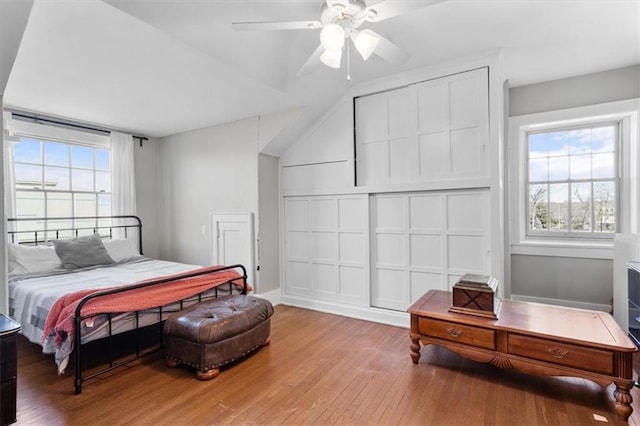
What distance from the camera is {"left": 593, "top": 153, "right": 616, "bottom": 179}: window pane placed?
346cm

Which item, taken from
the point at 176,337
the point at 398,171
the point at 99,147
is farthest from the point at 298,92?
the point at 99,147

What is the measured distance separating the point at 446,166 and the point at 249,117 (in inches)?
101

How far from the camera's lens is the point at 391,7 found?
1644 millimetres

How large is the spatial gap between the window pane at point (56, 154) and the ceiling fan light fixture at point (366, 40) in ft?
13.8

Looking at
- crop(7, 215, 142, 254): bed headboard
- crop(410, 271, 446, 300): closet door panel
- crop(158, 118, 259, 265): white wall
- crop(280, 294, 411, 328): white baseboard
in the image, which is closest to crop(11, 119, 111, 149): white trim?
crop(158, 118, 259, 265): white wall

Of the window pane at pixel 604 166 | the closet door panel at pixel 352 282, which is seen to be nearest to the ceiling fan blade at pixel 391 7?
the closet door panel at pixel 352 282

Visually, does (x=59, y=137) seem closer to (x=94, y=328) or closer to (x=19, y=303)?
(x=19, y=303)

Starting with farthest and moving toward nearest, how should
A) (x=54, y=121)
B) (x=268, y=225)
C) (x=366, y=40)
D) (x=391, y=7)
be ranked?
(x=268, y=225) < (x=54, y=121) < (x=366, y=40) < (x=391, y=7)

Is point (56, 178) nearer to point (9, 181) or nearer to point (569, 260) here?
point (9, 181)

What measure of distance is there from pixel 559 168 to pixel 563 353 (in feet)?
8.71

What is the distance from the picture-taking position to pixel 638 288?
2.19 m

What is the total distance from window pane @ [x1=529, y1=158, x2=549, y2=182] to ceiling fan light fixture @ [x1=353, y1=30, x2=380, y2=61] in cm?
305

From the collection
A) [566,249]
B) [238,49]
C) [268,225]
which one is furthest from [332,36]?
[566,249]

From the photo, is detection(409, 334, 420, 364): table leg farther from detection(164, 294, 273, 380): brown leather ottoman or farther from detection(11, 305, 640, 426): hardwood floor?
detection(164, 294, 273, 380): brown leather ottoman
